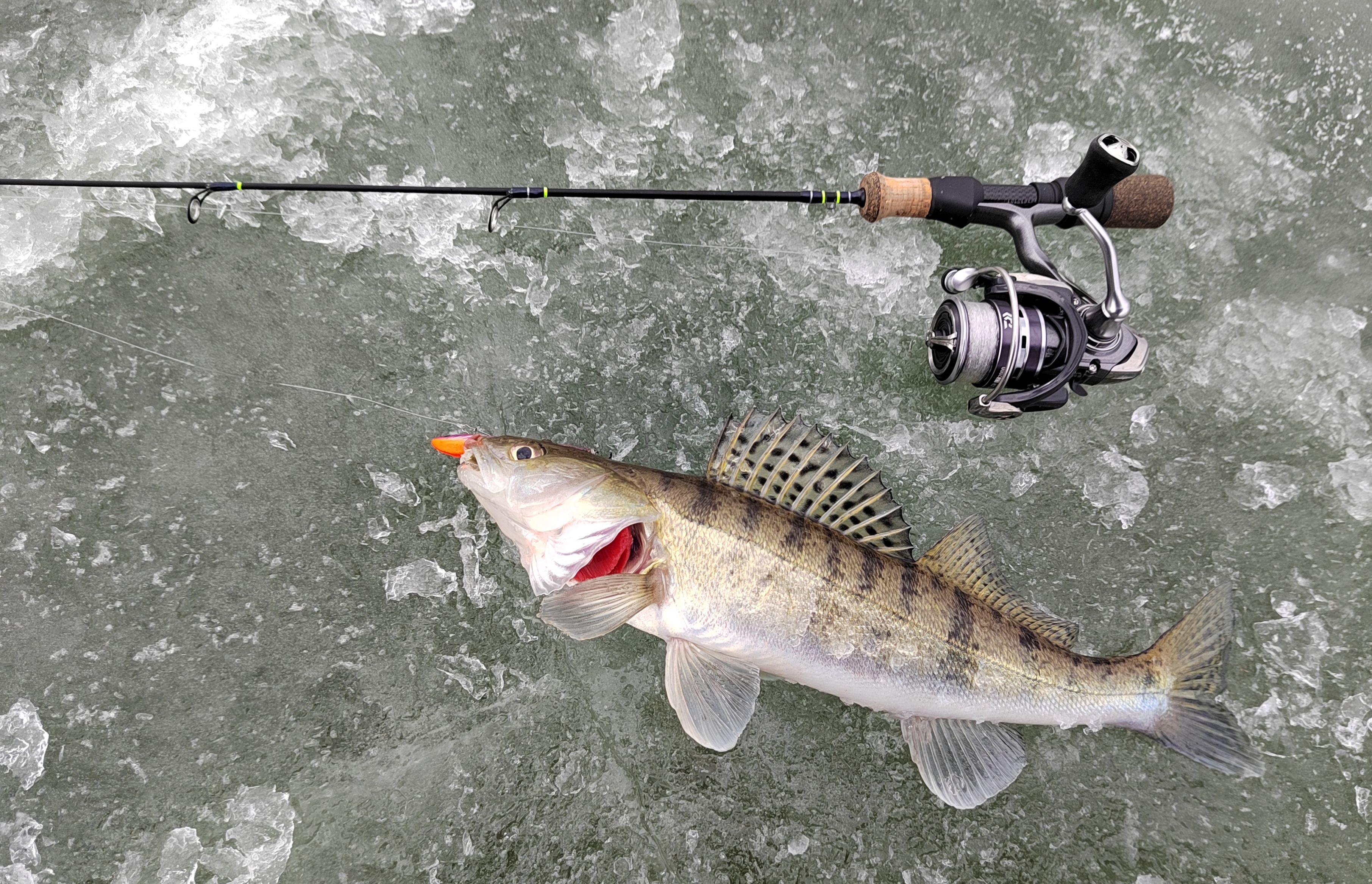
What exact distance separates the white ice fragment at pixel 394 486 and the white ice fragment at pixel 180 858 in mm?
1461

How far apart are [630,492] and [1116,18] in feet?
10.6

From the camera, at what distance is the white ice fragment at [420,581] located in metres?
A: 2.98

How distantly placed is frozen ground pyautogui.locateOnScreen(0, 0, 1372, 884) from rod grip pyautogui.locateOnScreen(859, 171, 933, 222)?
1.56 ft

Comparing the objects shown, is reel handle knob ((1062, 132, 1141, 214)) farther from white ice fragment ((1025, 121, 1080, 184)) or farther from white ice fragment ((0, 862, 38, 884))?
white ice fragment ((0, 862, 38, 884))

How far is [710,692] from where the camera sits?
2.60 metres

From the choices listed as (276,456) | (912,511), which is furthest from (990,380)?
(276,456)

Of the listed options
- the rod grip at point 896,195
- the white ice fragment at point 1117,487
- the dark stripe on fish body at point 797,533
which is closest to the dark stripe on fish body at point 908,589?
the dark stripe on fish body at point 797,533

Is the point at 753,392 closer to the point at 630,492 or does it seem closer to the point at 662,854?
the point at 630,492

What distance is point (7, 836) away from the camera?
103 inches

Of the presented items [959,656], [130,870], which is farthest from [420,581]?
[959,656]

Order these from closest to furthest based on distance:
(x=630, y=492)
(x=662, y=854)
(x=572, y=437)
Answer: (x=630, y=492) → (x=662, y=854) → (x=572, y=437)

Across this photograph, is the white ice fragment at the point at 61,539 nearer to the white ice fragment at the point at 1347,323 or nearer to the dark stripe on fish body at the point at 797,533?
the dark stripe on fish body at the point at 797,533

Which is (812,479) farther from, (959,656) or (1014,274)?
(1014,274)

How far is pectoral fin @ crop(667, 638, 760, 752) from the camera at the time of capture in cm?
257
